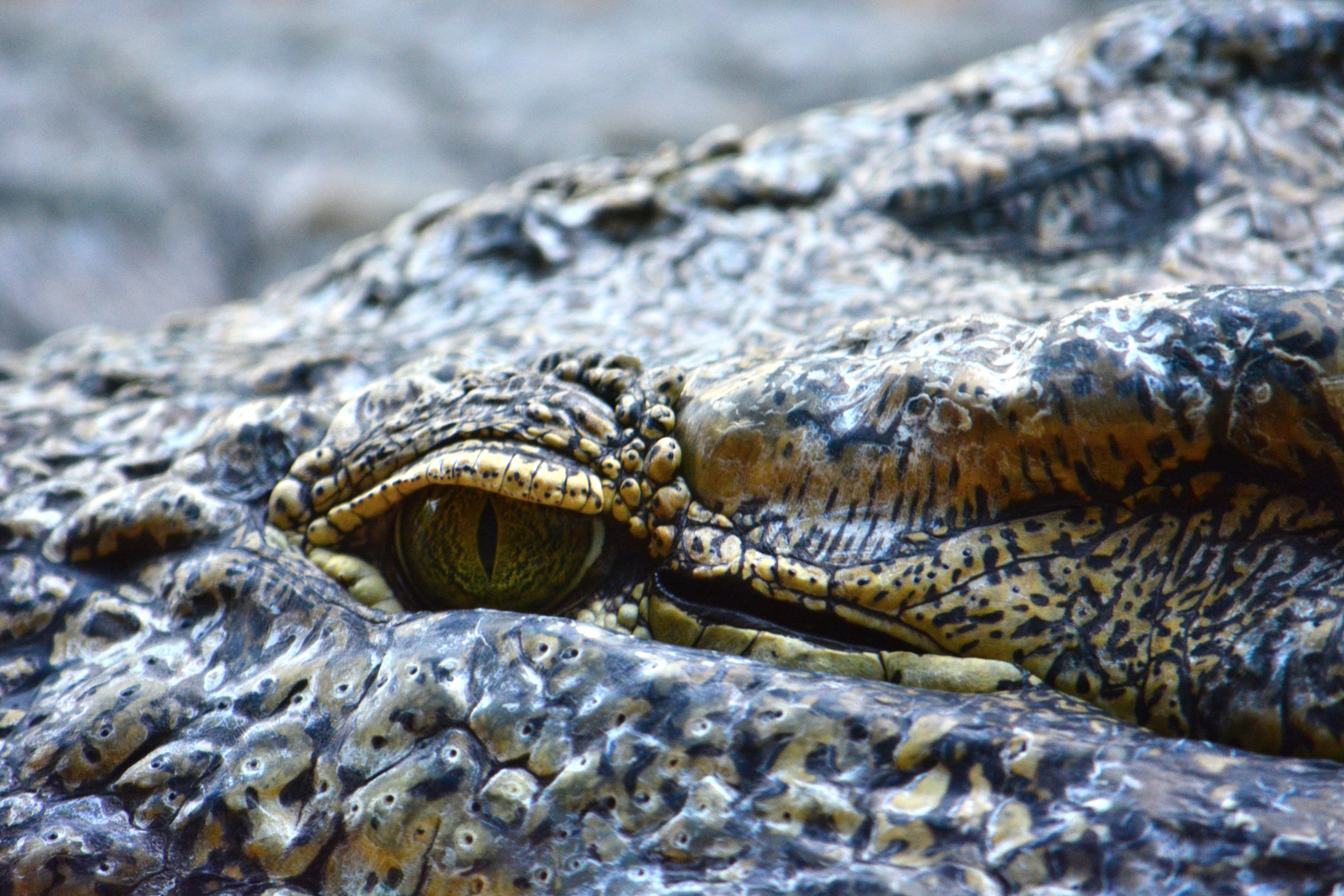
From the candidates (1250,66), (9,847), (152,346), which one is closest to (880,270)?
(1250,66)

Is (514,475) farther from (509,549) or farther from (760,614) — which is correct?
(760,614)

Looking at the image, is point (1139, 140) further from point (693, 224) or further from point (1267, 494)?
point (1267, 494)

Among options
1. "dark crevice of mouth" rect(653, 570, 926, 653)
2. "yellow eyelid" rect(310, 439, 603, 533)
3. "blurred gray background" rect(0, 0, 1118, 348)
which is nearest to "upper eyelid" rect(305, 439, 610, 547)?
"yellow eyelid" rect(310, 439, 603, 533)

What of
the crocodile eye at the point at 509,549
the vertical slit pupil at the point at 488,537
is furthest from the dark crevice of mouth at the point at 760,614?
the vertical slit pupil at the point at 488,537

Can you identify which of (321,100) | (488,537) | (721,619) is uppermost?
(321,100)

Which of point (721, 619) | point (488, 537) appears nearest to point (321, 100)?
point (488, 537)

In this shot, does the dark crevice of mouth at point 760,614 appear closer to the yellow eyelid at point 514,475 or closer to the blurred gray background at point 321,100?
the yellow eyelid at point 514,475
